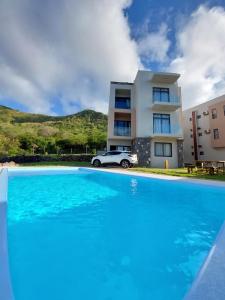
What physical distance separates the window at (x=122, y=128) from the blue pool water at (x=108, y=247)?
17.7 meters

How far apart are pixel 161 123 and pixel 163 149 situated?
2953 millimetres

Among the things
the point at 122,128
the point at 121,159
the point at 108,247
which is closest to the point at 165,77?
the point at 122,128

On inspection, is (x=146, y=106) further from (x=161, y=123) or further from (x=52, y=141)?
(x=52, y=141)

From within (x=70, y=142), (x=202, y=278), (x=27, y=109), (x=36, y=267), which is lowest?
(x=36, y=267)

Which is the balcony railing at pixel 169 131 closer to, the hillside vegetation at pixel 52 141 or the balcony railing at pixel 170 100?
the balcony railing at pixel 170 100

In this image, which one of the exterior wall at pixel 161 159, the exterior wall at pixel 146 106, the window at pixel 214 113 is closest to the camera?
the exterior wall at pixel 161 159

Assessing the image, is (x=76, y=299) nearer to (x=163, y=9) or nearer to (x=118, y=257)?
(x=118, y=257)

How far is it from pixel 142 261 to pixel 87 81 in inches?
829

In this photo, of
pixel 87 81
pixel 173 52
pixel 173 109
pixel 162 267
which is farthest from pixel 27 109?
pixel 162 267

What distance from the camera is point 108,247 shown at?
11.2ft

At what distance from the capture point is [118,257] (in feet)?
10.1

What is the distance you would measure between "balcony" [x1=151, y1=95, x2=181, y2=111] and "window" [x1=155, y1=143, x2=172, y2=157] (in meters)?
4.11

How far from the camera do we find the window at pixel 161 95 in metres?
23.1

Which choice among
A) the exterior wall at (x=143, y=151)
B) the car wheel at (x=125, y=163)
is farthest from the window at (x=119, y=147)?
the car wheel at (x=125, y=163)
